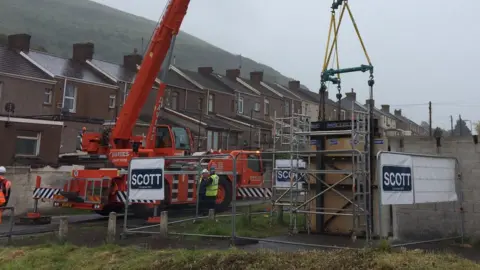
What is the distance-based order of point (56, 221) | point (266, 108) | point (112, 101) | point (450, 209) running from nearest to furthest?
point (450, 209), point (56, 221), point (112, 101), point (266, 108)

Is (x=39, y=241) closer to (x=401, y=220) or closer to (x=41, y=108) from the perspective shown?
(x=401, y=220)

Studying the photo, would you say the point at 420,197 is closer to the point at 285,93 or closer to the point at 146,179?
the point at 146,179

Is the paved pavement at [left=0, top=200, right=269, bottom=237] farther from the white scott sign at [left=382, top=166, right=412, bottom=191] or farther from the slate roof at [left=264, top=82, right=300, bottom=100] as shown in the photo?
the slate roof at [left=264, top=82, right=300, bottom=100]

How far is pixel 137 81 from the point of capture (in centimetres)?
1695

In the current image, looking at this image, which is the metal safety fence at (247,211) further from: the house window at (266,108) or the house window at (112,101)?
the house window at (266,108)

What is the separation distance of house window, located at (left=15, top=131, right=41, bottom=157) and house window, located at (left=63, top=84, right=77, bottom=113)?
9106mm

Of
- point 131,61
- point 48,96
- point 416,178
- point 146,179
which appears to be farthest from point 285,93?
point 416,178

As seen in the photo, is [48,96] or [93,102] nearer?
[48,96]

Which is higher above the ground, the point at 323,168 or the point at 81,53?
the point at 81,53

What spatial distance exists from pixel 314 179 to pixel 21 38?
2967 cm

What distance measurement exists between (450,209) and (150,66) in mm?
11333

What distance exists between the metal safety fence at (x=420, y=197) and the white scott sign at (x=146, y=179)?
517 centimetres

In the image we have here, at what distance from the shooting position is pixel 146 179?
11000 millimetres

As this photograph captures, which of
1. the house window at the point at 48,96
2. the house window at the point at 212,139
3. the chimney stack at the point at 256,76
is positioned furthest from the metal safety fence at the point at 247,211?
the chimney stack at the point at 256,76
